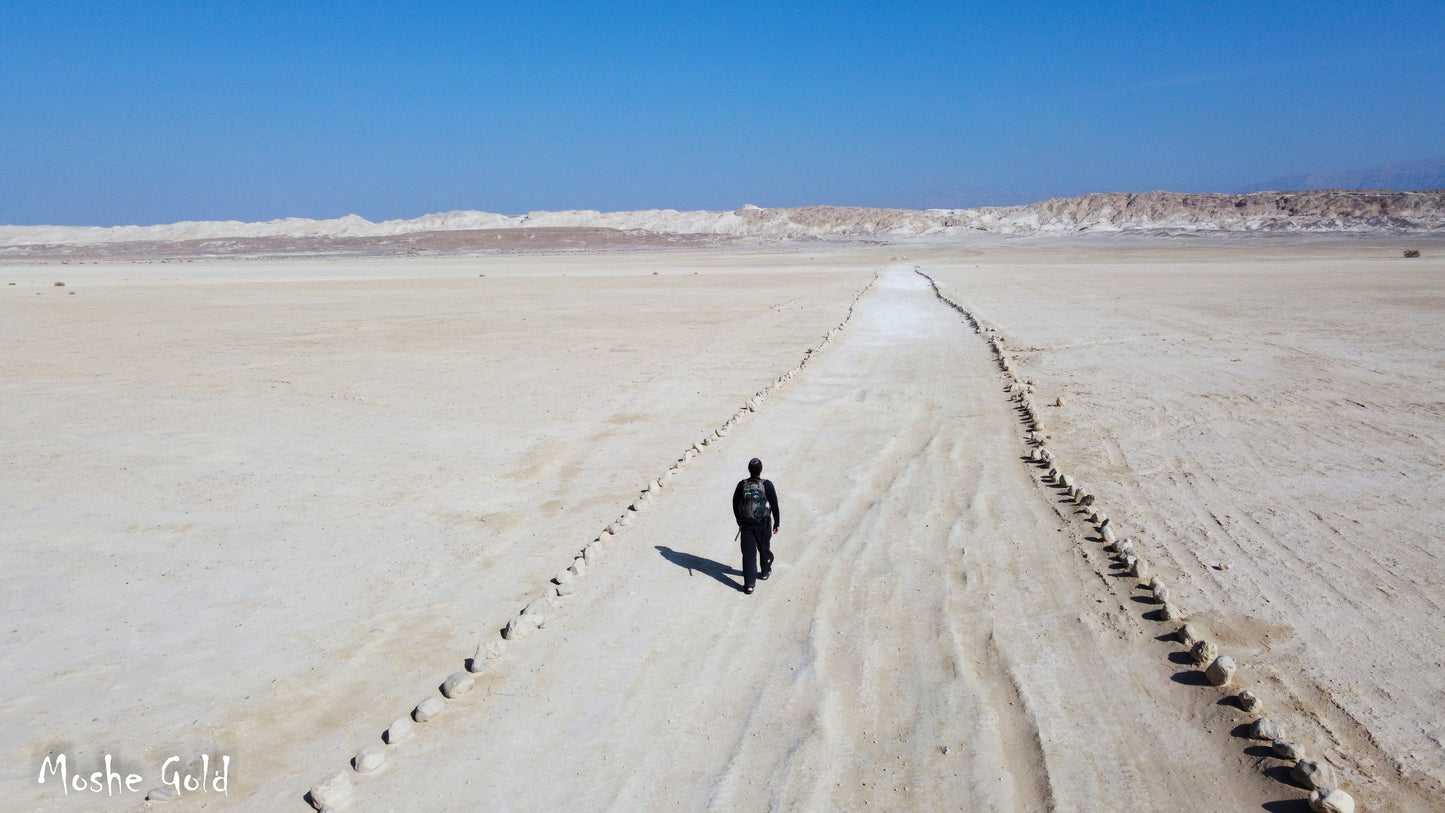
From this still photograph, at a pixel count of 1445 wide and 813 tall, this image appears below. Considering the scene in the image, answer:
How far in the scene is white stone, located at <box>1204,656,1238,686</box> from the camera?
4.94 m

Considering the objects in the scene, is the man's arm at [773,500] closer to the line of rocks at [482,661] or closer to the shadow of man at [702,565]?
the shadow of man at [702,565]

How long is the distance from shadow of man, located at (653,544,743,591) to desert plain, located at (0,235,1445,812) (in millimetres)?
49

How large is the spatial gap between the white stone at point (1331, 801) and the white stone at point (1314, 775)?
0.08 m

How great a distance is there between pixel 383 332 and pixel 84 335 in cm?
793

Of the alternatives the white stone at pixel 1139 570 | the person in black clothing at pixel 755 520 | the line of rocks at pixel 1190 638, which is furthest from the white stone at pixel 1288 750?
the person in black clothing at pixel 755 520

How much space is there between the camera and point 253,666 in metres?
5.57

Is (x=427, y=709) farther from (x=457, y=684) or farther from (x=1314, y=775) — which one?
(x=1314, y=775)

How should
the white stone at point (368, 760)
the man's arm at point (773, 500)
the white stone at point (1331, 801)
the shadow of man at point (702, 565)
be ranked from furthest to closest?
the shadow of man at point (702, 565), the man's arm at point (773, 500), the white stone at point (368, 760), the white stone at point (1331, 801)

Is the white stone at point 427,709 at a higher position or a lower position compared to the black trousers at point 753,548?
lower

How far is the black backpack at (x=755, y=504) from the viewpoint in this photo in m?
6.41

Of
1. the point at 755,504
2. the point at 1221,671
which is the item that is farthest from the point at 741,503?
the point at 1221,671

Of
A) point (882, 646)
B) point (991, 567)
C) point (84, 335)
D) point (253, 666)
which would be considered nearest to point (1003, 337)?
point (991, 567)

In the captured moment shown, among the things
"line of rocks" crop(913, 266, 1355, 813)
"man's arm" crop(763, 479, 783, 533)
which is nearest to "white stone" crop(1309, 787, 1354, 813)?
"line of rocks" crop(913, 266, 1355, 813)

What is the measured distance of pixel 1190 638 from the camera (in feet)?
18.1
